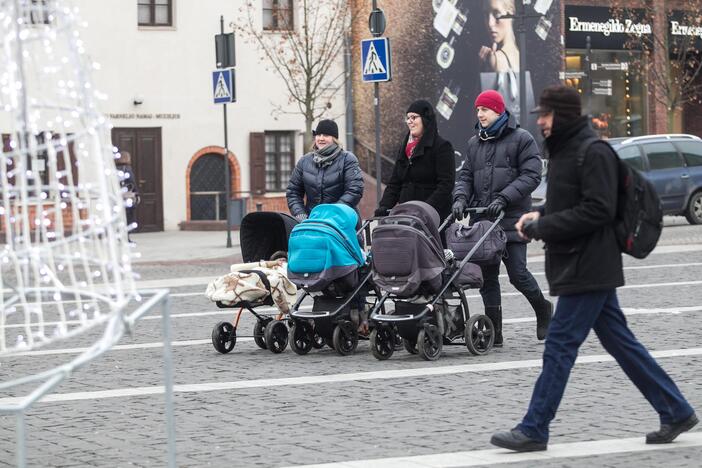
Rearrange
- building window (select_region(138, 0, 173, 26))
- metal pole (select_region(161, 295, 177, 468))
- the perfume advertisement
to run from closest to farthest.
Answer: metal pole (select_region(161, 295, 177, 468)) < building window (select_region(138, 0, 173, 26)) < the perfume advertisement

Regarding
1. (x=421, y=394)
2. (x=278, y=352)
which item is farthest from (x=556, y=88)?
(x=278, y=352)

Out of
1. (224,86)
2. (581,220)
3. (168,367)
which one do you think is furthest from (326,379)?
(224,86)

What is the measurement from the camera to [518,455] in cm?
747

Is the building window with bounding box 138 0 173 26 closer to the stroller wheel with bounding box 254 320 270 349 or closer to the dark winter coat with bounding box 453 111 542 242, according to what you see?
the stroller wheel with bounding box 254 320 270 349

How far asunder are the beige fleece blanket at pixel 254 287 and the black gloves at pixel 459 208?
1.42m

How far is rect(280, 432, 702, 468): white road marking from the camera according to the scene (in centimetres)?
729

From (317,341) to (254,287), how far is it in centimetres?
68

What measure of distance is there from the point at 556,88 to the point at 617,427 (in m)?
1.89

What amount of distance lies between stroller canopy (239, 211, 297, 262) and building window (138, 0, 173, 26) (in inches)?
842

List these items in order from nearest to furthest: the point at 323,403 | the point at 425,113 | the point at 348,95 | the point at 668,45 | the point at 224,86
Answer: the point at 323,403 → the point at 425,113 → the point at 224,86 → the point at 348,95 → the point at 668,45

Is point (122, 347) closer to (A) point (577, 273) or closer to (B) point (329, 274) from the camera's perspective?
(B) point (329, 274)

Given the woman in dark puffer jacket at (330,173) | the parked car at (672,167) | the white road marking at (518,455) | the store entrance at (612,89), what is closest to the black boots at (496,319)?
the woman in dark puffer jacket at (330,173)

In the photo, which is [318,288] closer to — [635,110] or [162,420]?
[162,420]

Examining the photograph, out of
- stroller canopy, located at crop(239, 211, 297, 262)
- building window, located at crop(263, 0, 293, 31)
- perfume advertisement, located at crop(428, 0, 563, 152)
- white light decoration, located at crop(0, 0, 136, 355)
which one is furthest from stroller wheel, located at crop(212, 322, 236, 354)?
perfume advertisement, located at crop(428, 0, 563, 152)
